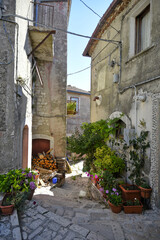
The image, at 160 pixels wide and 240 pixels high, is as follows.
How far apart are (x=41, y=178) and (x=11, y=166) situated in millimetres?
3958

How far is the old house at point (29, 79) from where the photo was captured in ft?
12.9

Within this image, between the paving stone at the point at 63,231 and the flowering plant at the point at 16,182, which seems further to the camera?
the flowering plant at the point at 16,182

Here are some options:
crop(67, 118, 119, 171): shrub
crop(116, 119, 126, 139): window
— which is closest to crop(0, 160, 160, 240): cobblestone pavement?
crop(67, 118, 119, 171): shrub

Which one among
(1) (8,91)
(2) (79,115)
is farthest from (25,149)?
(2) (79,115)

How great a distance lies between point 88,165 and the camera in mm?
5758

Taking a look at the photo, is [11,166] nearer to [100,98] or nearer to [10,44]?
[10,44]

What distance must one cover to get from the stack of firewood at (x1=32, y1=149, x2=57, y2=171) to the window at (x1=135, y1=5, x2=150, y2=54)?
705 centimetres

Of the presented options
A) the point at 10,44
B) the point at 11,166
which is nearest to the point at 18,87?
the point at 10,44

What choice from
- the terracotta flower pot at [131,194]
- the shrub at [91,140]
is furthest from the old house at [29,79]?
the terracotta flower pot at [131,194]

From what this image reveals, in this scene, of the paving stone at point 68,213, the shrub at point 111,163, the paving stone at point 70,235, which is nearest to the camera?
the paving stone at point 70,235

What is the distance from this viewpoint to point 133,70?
467 centimetres

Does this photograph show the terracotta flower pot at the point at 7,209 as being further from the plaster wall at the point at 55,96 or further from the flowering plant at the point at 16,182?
the plaster wall at the point at 55,96

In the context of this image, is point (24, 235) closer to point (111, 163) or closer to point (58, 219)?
point (58, 219)

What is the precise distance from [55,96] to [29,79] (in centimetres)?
319
